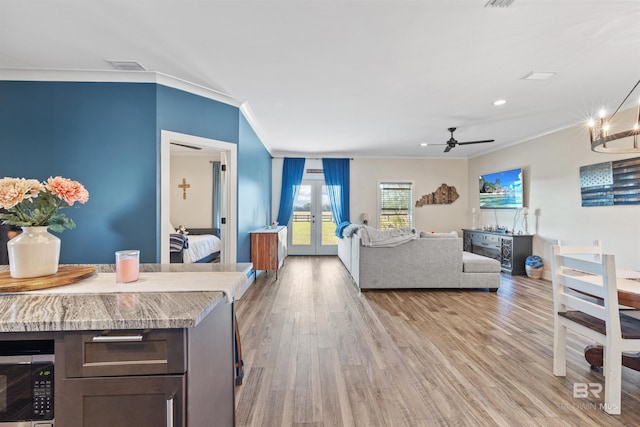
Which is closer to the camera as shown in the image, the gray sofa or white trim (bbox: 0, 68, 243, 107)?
white trim (bbox: 0, 68, 243, 107)

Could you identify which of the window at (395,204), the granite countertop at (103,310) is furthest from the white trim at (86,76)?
the window at (395,204)

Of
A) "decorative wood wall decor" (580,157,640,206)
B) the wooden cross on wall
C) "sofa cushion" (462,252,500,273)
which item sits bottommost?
"sofa cushion" (462,252,500,273)

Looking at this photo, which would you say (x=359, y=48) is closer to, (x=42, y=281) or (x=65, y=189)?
(x=65, y=189)

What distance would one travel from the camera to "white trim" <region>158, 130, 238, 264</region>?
3172 millimetres

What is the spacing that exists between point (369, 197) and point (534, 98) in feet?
13.7

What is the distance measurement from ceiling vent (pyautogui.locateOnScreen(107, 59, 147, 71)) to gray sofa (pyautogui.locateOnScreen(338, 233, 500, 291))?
128 inches

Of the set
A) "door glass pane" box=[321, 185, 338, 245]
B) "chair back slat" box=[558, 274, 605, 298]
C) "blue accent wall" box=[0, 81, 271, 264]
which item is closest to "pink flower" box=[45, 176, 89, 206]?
"blue accent wall" box=[0, 81, 271, 264]

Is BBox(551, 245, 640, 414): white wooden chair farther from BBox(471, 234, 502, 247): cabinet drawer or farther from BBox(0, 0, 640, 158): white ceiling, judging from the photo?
BBox(471, 234, 502, 247): cabinet drawer

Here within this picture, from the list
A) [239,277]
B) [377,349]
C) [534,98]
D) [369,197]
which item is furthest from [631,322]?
[369,197]

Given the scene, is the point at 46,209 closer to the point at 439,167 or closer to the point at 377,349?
the point at 377,349

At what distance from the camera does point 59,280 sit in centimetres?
122

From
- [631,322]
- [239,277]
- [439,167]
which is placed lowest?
[631,322]

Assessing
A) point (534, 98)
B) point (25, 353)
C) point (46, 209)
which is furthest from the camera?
point (534, 98)

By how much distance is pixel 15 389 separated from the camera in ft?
2.97
